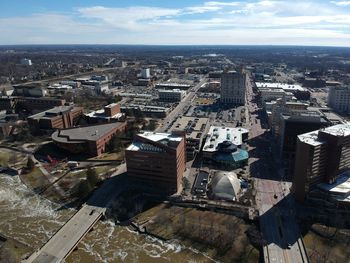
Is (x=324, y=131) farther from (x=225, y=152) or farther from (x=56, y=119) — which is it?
(x=56, y=119)

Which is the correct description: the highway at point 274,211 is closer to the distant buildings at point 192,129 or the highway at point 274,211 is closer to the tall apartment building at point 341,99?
the distant buildings at point 192,129

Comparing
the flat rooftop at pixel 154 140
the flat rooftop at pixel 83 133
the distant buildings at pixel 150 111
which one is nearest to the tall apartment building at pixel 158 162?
the flat rooftop at pixel 154 140

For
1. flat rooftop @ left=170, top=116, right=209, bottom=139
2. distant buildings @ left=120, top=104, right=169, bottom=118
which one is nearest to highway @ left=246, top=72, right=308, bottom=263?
flat rooftop @ left=170, top=116, right=209, bottom=139

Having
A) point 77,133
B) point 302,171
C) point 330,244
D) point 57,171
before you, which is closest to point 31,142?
point 77,133

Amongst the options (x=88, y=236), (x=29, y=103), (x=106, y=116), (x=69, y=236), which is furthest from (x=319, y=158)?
(x=29, y=103)

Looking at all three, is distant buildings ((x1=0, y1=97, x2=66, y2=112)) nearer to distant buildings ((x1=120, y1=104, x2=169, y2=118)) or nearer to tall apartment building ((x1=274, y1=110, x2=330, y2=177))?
distant buildings ((x1=120, y1=104, x2=169, y2=118))
